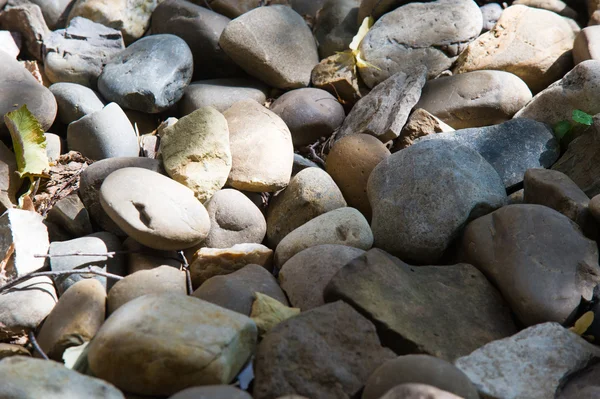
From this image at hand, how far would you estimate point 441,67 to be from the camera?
3.70 meters

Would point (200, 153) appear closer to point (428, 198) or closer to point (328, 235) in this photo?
point (328, 235)

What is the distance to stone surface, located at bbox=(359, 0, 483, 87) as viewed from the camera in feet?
12.0

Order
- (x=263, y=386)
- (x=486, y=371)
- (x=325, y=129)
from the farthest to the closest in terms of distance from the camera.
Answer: (x=325, y=129) < (x=486, y=371) < (x=263, y=386)

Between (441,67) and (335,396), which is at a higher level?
(441,67)

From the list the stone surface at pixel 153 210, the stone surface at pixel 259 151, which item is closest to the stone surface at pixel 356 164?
the stone surface at pixel 259 151

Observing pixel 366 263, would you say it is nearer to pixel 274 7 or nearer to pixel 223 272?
pixel 223 272

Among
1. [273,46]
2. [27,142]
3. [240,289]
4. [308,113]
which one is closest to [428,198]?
[240,289]

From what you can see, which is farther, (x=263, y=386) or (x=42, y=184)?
(x=42, y=184)

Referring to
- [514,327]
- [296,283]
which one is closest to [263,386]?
[296,283]

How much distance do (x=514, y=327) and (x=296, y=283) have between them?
855 mm

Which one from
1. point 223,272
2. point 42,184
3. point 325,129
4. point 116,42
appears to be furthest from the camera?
point 116,42

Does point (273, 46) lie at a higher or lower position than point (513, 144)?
higher

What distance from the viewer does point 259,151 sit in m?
3.07

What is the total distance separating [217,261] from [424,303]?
35.8 inches
